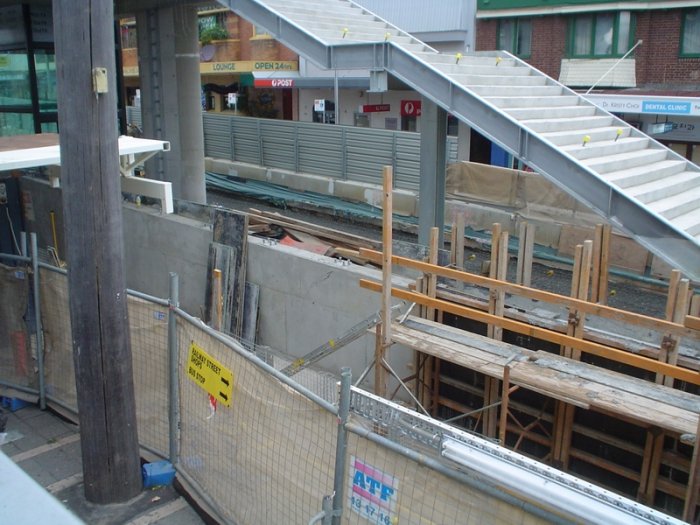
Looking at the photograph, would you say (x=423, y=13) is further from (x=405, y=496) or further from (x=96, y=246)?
(x=405, y=496)

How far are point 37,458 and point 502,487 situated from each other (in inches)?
203

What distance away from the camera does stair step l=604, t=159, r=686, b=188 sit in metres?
8.27

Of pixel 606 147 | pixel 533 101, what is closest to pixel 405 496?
pixel 606 147

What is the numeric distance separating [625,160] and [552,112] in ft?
4.34

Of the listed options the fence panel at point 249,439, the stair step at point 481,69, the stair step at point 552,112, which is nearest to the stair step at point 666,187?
the stair step at point 552,112

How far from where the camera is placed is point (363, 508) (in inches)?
164

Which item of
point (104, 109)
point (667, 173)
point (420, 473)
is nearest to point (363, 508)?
point (420, 473)

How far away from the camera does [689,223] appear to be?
7809mm

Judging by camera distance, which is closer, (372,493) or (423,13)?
(372,493)

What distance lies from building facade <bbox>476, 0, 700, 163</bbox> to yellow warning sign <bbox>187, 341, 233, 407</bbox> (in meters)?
14.7

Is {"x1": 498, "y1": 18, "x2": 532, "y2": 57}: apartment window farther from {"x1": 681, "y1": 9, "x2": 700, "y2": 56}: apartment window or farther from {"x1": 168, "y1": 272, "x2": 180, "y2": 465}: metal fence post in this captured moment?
{"x1": 168, "y1": 272, "x2": 180, "y2": 465}: metal fence post

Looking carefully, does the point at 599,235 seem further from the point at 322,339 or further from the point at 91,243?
the point at 91,243

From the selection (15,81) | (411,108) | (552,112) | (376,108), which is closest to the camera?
(552,112)

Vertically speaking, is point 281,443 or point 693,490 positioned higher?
point 281,443
